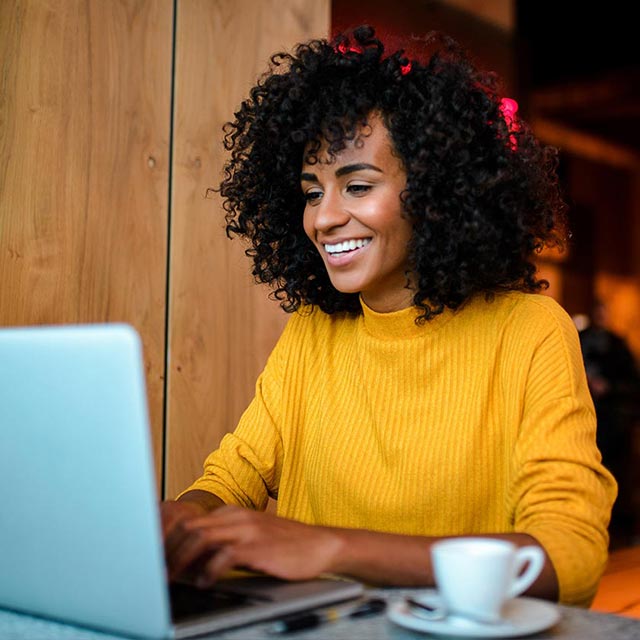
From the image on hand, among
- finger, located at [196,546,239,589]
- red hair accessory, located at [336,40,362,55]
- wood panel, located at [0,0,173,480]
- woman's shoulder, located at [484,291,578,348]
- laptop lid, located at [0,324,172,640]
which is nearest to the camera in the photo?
laptop lid, located at [0,324,172,640]

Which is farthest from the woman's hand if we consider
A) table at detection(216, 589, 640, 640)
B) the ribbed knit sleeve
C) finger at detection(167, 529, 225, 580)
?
the ribbed knit sleeve

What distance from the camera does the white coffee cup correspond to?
81cm

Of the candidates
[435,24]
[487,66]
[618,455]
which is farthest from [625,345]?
[435,24]

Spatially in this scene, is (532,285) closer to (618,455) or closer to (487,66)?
(487,66)

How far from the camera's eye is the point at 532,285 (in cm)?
166

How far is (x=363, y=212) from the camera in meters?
1.58

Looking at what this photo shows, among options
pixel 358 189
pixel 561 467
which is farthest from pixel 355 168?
pixel 561 467

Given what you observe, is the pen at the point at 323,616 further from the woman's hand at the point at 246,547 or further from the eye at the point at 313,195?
the eye at the point at 313,195

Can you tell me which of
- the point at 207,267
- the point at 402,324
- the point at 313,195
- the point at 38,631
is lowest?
the point at 38,631

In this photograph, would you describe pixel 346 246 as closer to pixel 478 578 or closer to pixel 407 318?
pixel 407 318

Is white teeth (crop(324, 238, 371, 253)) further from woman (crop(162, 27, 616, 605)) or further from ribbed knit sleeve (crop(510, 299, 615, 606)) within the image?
ribbed knit sleeve (crop(510, 299, 615, 606))

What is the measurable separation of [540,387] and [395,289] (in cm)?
38

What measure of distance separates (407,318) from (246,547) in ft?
2.32

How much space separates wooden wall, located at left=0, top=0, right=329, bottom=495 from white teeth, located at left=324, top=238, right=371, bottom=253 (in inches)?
23.7
